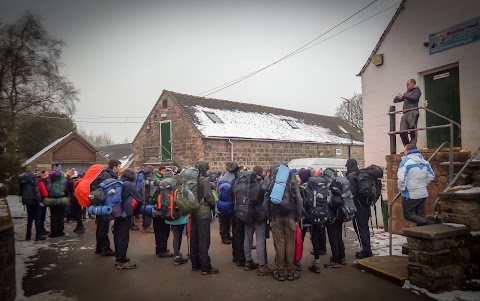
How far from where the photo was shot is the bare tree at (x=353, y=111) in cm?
3738

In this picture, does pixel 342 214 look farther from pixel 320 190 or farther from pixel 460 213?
pixel 460 213

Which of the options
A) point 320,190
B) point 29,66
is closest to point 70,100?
point 29,66

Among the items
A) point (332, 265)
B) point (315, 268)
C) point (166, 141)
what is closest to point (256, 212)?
point (315, 268)

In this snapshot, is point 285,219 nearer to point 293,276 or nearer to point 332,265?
point 293,276

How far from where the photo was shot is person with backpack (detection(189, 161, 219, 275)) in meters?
5.52

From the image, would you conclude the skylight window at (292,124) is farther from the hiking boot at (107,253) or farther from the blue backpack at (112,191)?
the blue backpack at (112,191)

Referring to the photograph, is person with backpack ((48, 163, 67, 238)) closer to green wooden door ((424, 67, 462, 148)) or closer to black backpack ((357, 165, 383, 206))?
black backpack ((357, 165, 383, 206))

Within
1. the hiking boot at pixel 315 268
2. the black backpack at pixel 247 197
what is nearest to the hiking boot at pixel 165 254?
the black backpack at pixel 247 197

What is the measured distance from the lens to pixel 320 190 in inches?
225

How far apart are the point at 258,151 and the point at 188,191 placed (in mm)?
16495

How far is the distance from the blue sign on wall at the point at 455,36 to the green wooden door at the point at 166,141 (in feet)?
55.0

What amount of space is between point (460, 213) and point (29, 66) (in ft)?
84.0

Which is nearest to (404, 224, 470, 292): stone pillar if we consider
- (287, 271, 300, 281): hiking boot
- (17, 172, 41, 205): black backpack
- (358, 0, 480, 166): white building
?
(287, 271, 300, 281): hiking boot

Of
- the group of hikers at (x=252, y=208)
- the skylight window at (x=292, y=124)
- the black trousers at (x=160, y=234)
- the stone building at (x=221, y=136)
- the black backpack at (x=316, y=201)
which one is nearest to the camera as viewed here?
the group of hikers at (x=252, y=208)
